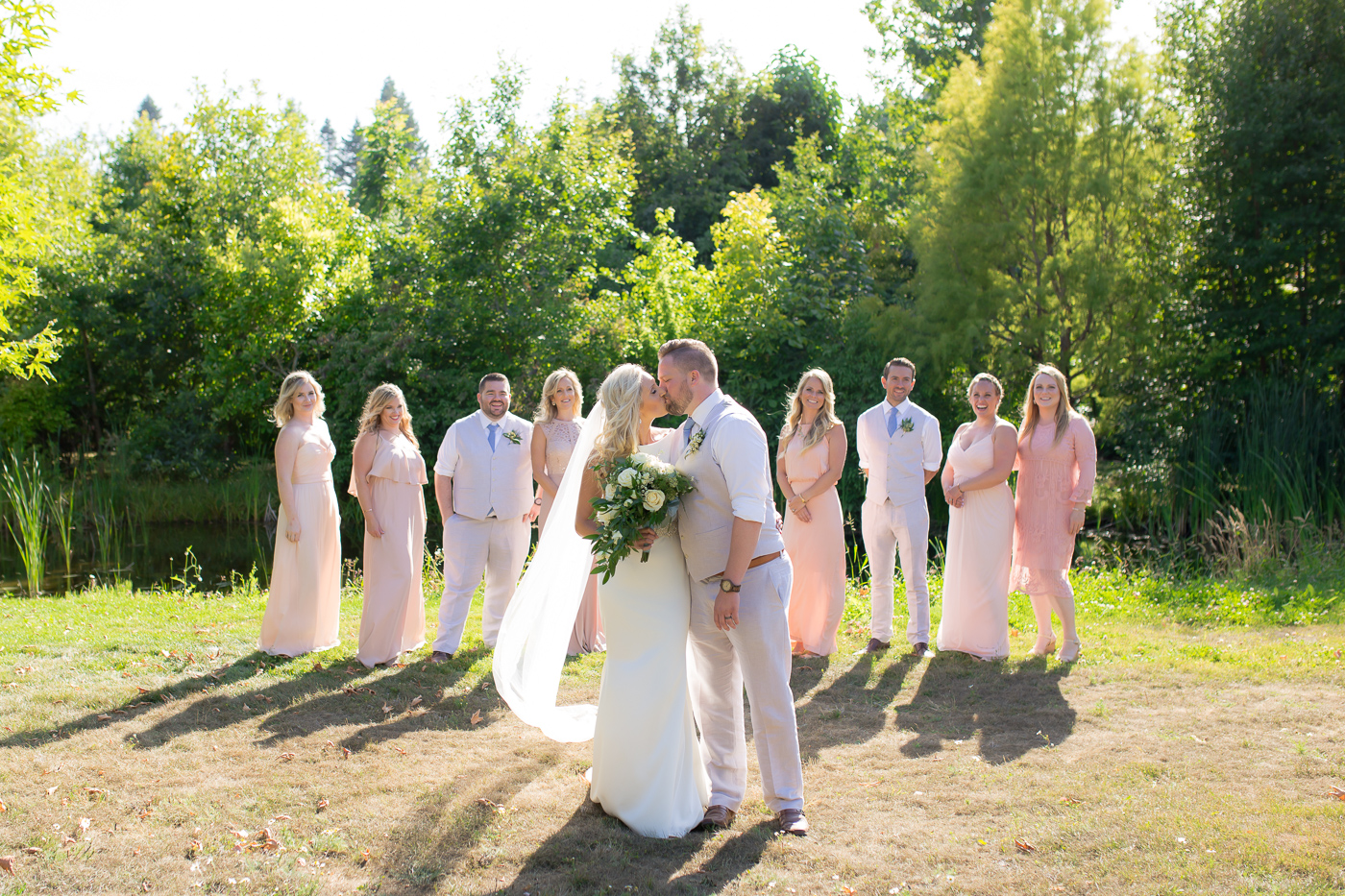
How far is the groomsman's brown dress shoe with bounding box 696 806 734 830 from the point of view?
4551mm

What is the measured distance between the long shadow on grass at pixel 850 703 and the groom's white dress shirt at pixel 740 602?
3.42 ft

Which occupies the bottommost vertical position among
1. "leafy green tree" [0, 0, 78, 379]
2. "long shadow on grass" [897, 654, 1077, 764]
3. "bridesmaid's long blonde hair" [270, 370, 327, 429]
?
"long shadow on grass" [897, 654, 1077, 764]

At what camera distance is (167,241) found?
24.5 meters

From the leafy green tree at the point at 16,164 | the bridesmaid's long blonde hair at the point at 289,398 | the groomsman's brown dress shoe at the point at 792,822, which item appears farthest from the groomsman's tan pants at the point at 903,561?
the leafy green tree at the point at 16,164

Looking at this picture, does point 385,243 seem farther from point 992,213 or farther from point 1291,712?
point 1291,712

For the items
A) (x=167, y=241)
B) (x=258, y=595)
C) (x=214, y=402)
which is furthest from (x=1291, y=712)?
(x=167, y=241)

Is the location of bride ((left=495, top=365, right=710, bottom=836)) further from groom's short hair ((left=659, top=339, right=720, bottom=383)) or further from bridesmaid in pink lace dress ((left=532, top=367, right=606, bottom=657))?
bridesmaid in pink lace dress ((left=532, top=367, right=606, bottom=657))

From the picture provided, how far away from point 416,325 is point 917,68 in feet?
58.2

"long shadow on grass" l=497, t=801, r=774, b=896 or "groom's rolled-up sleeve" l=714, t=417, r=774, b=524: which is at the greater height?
"groom's rolled-up sleeve" l=714, t=417, r=774, b=524

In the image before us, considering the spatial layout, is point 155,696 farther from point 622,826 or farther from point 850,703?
point 850,703

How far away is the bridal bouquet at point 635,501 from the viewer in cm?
426

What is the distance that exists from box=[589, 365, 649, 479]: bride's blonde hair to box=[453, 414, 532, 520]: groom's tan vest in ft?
10.5

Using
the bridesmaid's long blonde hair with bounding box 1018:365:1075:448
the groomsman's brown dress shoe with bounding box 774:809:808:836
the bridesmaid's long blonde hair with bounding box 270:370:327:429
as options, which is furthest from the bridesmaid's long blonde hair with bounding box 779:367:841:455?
the bridesmaid's long blonde hair with bounding box 270:370:327:429

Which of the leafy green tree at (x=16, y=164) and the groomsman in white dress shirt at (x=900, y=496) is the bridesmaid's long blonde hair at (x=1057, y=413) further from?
the leafy green tree at (x=16, y=164)
